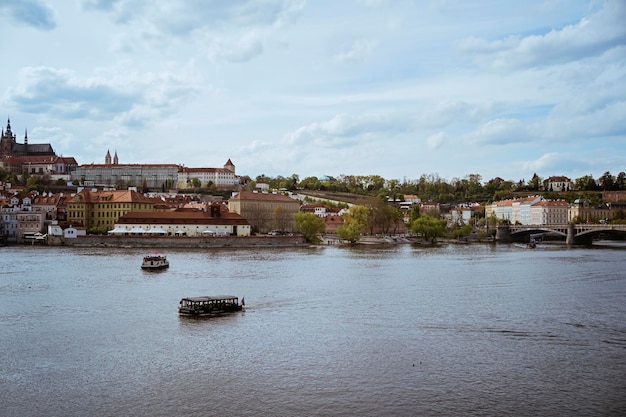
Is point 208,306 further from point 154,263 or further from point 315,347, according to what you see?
point 154,263

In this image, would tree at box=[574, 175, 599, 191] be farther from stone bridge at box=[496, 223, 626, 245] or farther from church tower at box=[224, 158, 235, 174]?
church tower at box=[224, 158, 235, 174]

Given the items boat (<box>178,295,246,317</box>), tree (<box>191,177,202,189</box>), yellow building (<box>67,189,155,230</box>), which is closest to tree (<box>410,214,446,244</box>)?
yellow building (<box>67,189,155,230</box>)

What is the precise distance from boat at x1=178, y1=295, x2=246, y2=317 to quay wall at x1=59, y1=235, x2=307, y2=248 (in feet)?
115

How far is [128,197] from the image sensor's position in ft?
235

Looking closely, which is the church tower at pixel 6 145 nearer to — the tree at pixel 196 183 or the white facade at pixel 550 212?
the tree at pixel 196 183

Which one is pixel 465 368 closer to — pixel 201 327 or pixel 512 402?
pixel 512 402

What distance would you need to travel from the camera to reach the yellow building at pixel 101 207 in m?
70.8

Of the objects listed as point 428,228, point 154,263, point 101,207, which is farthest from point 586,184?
point 154,263

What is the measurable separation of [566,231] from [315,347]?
206 ft

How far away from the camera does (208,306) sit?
23.5 metres

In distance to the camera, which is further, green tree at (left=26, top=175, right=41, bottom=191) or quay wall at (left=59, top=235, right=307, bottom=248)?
green tree at (left=26, top=175, right=41, bottom=191)

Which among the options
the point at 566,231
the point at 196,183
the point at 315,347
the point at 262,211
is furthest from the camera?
the point at 196,183

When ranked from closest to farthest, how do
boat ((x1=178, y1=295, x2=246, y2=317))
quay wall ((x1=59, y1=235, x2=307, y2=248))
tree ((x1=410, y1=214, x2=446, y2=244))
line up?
boat ((x1=178, y1=295, x2=246, y2=317)) → quay wall ((x1=59, y1=235, x2=307, y2=248)) → tree ((x1=410, y1=214, x2=446, y2=244))

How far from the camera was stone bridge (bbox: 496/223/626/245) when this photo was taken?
67.3 m
